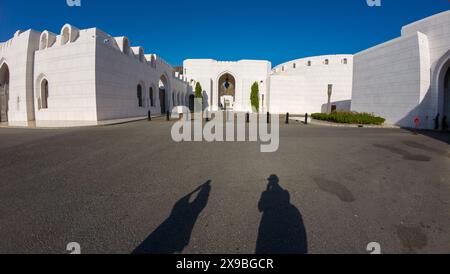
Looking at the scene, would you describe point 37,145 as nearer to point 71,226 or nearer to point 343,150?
point 71,226

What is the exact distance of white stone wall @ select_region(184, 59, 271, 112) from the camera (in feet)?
141

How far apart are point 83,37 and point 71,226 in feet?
60.6

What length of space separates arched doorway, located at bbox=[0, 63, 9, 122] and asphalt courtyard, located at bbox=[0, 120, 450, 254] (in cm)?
1972

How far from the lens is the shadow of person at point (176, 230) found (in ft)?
7.16

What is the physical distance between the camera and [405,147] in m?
7.82

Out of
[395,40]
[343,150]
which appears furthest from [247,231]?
[395,40]

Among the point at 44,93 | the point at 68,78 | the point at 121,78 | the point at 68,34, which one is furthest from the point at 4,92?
the point at 121,78

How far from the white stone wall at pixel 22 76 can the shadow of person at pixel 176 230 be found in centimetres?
2172

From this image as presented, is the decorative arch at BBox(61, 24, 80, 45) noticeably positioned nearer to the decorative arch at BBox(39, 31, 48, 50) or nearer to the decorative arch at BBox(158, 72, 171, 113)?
the decorative arch at BBox(39, 31, 48, 50)

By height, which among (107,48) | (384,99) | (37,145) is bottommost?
(37,145)

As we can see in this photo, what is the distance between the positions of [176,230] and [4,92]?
90.9ft

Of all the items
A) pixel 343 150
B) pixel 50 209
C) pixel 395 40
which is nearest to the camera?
pixel 50 209

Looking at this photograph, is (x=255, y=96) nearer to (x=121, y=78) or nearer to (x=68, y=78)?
(x=121, y=78)

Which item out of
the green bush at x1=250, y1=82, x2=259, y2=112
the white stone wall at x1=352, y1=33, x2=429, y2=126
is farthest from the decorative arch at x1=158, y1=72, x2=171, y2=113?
the white stone wall at x1=352, y1=33, x2=429, y2=126
